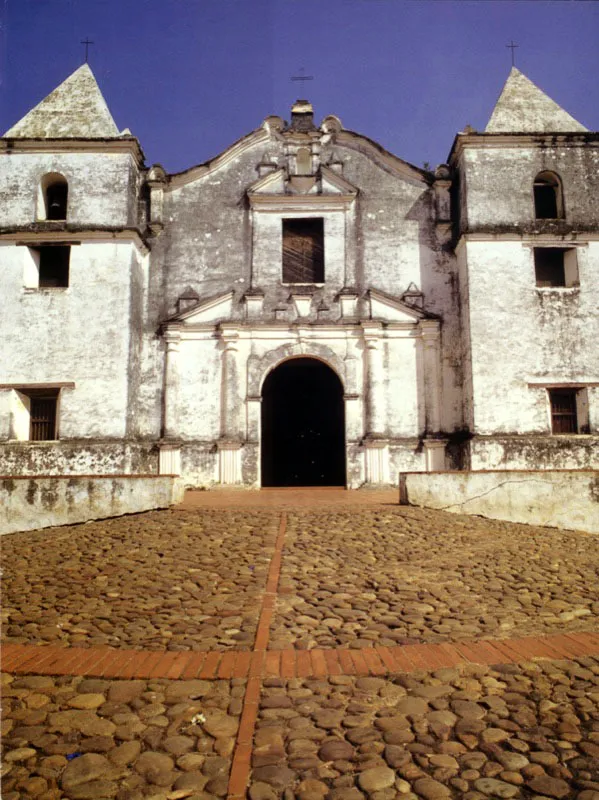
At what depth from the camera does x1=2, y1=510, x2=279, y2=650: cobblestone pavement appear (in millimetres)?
4023

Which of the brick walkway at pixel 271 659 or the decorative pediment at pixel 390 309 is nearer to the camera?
the brick walkway at pixel 271 659

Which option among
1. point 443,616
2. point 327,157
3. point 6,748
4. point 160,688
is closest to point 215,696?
point 160,688

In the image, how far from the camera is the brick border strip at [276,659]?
338 centimetres

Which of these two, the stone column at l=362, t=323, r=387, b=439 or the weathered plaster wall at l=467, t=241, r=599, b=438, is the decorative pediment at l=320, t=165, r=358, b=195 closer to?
the weathered plaster wall at l=467, t=241, r=599, b=438

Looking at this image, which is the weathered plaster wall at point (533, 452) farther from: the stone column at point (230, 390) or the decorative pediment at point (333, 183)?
the decorative pediment at point (333, 183)

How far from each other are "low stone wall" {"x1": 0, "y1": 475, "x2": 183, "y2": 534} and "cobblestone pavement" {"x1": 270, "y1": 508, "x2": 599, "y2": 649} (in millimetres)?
2509

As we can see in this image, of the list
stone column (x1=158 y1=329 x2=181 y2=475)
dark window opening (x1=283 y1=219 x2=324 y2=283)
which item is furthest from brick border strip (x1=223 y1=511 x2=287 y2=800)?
dark window opening (x1=283 y1=219 x2=324 y2=283)

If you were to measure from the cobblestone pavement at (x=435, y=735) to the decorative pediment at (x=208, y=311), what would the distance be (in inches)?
445

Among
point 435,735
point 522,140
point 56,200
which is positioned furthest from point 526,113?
point 435,735

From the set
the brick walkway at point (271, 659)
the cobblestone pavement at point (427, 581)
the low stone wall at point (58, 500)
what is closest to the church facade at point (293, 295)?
the low stone wall at point (58, 500)

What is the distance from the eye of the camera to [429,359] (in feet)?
44.7

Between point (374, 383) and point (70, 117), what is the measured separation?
9436mm

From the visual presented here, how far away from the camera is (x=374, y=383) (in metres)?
13.5

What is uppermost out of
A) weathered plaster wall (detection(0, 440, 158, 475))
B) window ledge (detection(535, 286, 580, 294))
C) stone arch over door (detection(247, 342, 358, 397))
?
window ledge (detection(535, 286, 580, 294))
